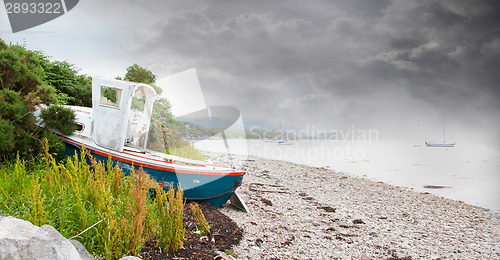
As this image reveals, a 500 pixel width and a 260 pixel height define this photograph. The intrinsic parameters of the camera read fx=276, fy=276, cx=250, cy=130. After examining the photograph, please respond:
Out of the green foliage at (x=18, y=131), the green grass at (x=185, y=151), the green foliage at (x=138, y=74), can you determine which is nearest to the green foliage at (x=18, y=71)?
the green foliage at (x=18, y=131)

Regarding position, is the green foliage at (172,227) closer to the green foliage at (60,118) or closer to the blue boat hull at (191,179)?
the blue boat hull at (191,179)

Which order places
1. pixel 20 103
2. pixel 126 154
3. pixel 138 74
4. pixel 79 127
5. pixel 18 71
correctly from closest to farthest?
1. pixel 20 103
2. pixel 126 154
3. pixel 18 71
4. pixel 79 127
5. pixel 138 74

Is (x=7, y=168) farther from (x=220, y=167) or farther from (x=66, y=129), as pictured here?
(x=220, y=167)

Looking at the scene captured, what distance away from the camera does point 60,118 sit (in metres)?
7.37

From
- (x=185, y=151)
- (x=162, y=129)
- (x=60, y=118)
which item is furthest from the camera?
(x=185, y=151)

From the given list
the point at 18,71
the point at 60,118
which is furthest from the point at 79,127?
the point at 18,71

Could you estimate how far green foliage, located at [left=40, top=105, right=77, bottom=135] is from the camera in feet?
23.6

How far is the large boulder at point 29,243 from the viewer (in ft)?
7.98

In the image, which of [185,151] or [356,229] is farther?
[185,151]

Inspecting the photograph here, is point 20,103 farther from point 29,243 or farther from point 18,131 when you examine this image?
point 29,243

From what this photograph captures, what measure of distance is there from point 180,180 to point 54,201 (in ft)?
8.63

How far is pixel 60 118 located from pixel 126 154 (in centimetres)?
222

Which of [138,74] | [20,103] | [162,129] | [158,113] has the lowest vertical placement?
[162,129]

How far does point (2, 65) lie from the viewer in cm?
688
